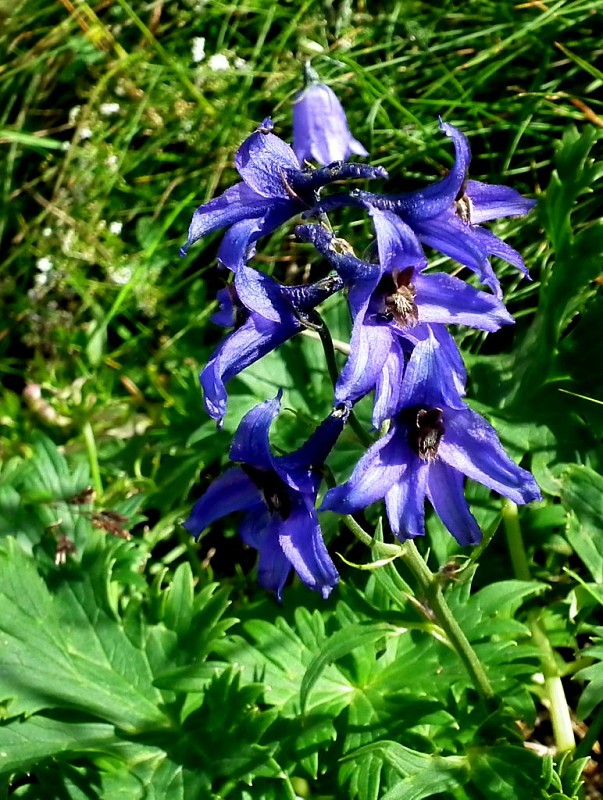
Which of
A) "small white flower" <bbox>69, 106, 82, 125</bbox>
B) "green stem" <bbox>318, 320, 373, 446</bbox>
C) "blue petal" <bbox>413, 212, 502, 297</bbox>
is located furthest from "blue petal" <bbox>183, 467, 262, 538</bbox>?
"small white flower" <bbox>69, 106, 82, 125</bbox>

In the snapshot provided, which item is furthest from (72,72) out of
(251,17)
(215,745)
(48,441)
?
(215,745)

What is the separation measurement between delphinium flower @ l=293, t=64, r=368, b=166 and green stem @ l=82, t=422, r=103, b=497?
1.27 m

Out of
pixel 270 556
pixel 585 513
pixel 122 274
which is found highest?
pixel 270 556

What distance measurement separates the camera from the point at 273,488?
4.99 ft

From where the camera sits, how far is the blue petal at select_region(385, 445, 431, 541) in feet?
4.62

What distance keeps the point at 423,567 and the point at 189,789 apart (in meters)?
0.92

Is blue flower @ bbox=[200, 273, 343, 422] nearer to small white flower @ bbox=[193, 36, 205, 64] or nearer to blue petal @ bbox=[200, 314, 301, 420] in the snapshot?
blue petal @ bbox=[200, 314, 301, 420]

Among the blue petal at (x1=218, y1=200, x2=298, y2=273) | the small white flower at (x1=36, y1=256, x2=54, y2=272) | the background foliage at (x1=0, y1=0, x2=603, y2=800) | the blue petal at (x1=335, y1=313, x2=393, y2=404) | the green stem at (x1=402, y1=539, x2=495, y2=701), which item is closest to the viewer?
the blue petal at (x1=335, y1=313, x2=393, y2=404)

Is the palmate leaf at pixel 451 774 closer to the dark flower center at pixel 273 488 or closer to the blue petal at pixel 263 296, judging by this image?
the dark flower center at pixel 273 488

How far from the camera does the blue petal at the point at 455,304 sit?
135 centimetres

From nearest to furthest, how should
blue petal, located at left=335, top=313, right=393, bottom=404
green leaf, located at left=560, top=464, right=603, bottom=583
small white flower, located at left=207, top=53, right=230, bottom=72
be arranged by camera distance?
1. blue petal, located at left=335, top=313, right=393, bottom=404
2. green leaf, located at left=560, top=464, right=603, bottom=583
3. small white flower, located at left=207, top=53, right=230, bottom=72

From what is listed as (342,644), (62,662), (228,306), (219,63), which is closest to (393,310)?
(228,306)

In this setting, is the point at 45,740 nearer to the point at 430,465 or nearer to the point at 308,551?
the point at 308,551

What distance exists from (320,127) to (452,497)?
1.59m
